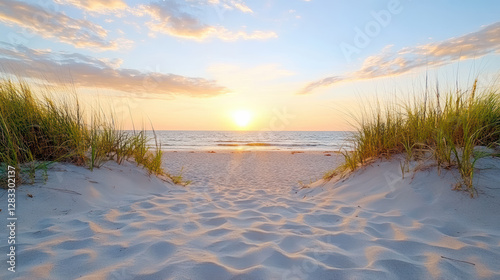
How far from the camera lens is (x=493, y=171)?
314 centimetres

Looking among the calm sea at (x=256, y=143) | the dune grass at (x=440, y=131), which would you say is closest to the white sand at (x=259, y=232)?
the dune grass at (x=440, y=131)

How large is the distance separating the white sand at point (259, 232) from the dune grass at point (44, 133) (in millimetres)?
317

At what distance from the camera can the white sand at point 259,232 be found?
5.44 ft

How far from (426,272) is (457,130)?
9.20 feet

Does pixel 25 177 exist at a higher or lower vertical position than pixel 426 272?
higher

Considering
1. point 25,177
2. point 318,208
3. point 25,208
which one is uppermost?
point 25,177

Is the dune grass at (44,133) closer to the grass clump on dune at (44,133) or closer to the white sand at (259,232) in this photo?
the grass clump on dune at (44,133)

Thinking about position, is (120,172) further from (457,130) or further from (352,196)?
(457,130)

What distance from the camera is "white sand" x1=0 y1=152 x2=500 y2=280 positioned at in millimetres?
1659

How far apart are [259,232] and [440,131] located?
8.57ft

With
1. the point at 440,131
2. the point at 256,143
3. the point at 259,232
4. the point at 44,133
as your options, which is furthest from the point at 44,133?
the point at 256,143

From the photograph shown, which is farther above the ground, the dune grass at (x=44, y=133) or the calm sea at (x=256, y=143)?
the dune grass at (x=44, y=133)

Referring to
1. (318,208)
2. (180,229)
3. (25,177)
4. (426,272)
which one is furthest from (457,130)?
(25,177)

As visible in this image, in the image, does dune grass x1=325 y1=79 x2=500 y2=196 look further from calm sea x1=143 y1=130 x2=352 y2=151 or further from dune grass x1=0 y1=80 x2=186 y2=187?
dune grass x1=0 y1=80 x2=186 y2=187
